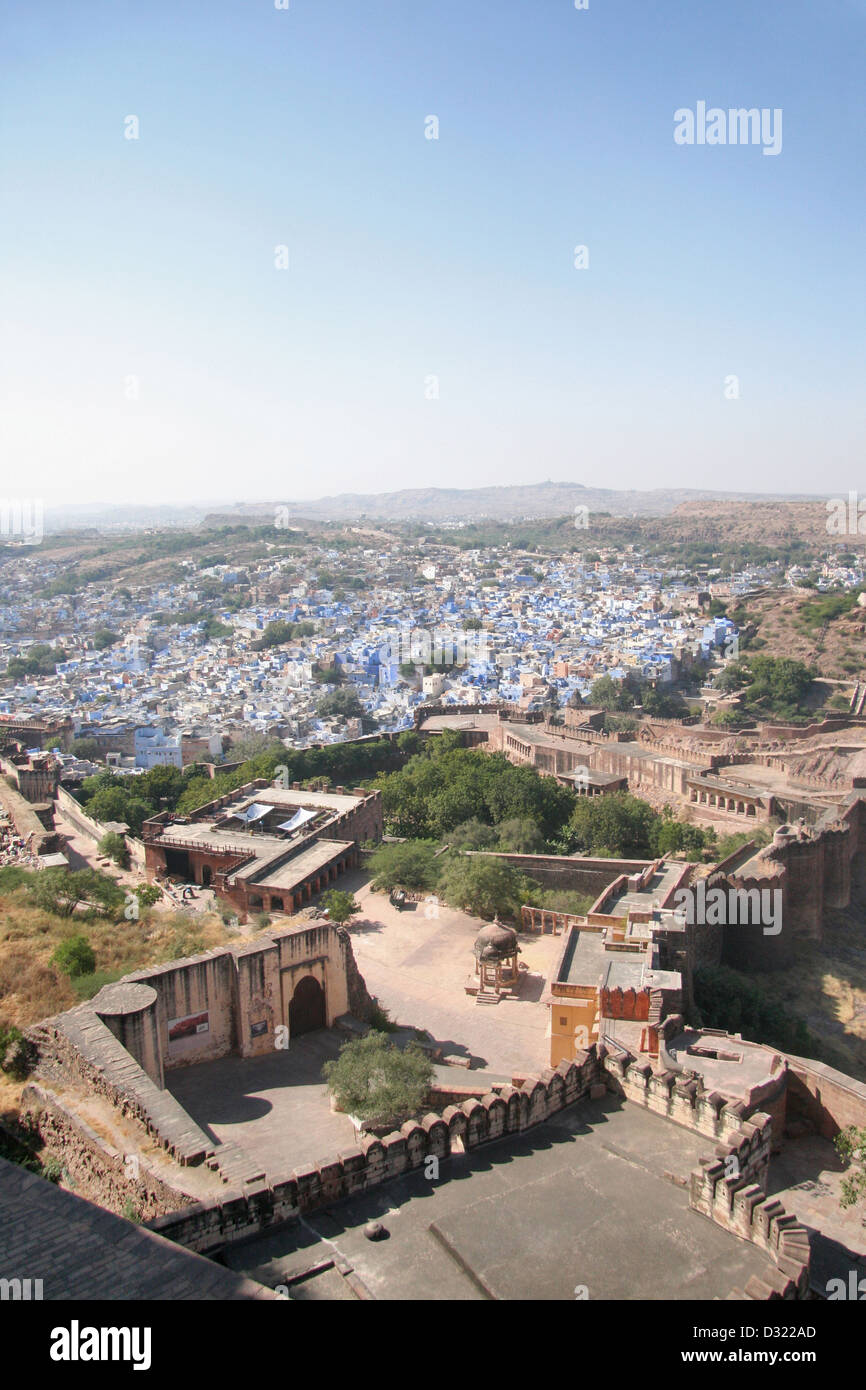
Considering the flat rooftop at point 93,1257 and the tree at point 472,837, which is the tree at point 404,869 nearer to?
the tree at point 472,837

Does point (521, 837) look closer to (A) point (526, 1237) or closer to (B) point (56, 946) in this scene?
(B) point (56, 946)

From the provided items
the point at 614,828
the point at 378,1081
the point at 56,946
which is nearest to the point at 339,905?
the point at 56,946

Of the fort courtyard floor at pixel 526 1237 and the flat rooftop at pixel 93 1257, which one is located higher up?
the flat rooftop at pixel 93 1257

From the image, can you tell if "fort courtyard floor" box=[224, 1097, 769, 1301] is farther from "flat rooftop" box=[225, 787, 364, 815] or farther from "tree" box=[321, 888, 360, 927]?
"flat rooftop" box=[225, 787, 364, 815]

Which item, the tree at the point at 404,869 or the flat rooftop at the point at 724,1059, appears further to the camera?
the tree at the point at 404,869

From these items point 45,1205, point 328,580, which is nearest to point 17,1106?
point 45,1205

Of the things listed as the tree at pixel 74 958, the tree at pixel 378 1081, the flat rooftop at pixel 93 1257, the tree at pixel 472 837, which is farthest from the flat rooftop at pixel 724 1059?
the tree at pixel 472 837

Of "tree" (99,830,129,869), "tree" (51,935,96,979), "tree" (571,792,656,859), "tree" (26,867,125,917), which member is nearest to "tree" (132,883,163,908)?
"tree" (26,867,125,917)
